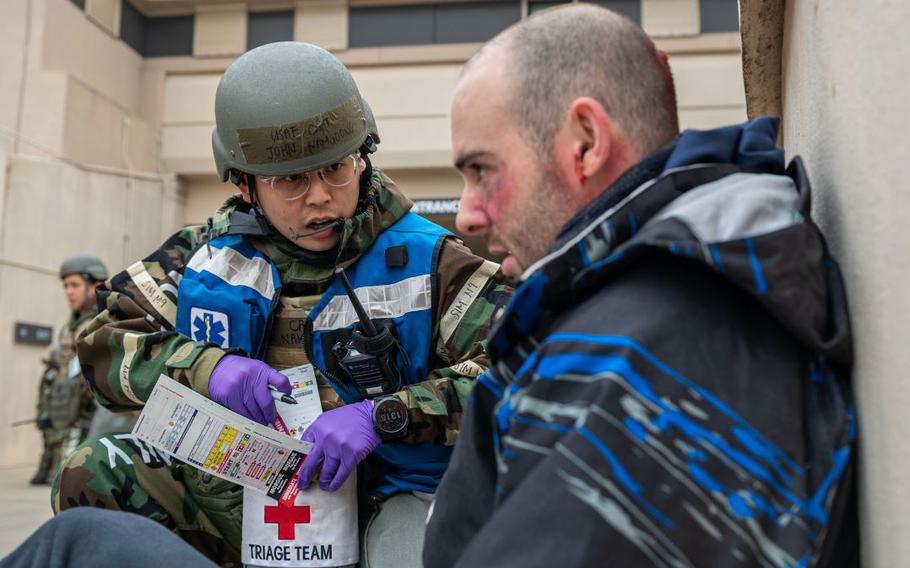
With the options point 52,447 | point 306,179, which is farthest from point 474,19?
point 306,179

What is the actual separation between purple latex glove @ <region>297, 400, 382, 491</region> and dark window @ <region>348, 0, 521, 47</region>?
10.1 m

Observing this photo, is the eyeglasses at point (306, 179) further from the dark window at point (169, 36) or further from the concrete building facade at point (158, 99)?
the dark window at point (169, 36)

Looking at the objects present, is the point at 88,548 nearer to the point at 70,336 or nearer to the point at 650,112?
the point at 650,112

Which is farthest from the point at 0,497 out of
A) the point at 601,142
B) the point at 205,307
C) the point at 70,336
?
the point at 601,142

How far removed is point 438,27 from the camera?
1180cm

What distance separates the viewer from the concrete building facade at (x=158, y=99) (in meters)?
10.2

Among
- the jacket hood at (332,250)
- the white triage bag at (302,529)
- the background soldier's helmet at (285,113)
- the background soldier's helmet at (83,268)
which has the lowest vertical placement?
the white triage bag at (302,529)

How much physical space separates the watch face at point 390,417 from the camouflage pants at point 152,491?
19.0 inches

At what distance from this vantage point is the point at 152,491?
234 centimetres

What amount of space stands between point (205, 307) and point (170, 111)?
34.6 ft

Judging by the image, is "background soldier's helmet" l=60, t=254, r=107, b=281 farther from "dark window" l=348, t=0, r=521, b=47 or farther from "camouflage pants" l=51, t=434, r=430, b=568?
"dark window" l=348, t=0, r=521, b=47

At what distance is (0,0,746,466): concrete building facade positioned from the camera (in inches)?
401

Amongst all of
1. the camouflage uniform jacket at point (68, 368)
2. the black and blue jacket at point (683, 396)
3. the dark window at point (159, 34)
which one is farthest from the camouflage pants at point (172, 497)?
the dark window at point (159, 34)

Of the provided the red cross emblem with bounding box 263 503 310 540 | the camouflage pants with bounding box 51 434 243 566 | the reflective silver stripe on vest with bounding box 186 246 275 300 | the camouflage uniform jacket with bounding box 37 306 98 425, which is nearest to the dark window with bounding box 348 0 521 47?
the camouflage uniform jacket with bounding box 37 306 98 425
